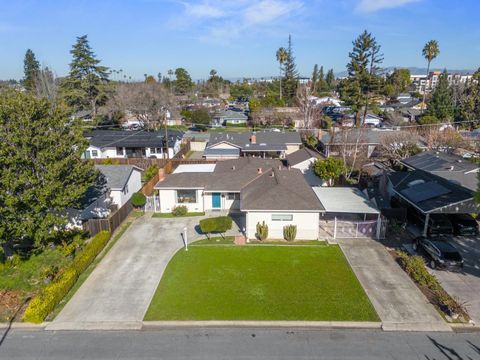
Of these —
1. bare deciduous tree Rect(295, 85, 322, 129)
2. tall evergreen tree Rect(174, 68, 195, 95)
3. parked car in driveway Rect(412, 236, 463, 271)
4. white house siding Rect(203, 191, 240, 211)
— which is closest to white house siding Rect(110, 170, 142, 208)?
white house siding Rect(203, 191, 240, 211)

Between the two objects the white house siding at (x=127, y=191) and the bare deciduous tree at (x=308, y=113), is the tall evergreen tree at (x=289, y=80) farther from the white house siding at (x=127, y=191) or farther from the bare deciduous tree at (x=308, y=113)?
the white house siding at (x=127, y=191)

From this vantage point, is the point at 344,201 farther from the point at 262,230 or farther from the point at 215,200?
the point at 215,200

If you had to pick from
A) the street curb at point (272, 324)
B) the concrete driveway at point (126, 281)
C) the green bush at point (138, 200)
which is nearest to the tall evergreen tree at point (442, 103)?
the concrete driveway at point (126, 281)

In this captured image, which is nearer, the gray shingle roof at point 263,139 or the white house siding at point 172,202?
the white house siding at point 172,202

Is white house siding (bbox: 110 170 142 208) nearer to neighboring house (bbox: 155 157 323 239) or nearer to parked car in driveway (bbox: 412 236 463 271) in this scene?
neighboring house (bbox: 155 157 323 239)

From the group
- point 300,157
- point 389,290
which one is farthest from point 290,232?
point 300,157

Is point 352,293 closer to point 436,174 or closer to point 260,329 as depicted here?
point 260,329
